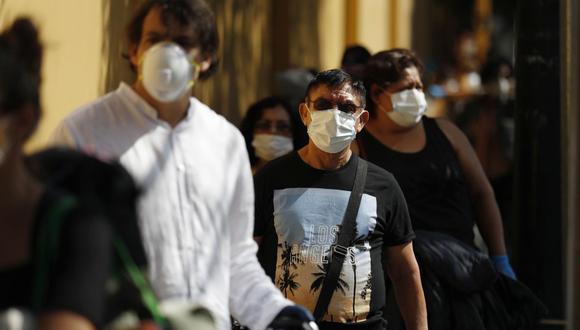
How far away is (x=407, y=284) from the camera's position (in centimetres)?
574

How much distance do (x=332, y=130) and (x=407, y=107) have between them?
3.58 ft

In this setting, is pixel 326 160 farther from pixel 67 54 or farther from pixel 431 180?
pixel 67 54

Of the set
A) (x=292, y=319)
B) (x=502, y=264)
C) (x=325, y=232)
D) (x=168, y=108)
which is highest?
(x=168, y=108)

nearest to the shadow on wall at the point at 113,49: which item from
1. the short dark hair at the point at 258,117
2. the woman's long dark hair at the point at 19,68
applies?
the short dark hair at the point at 258,117

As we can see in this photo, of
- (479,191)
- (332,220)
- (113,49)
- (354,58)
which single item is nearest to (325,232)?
(332,220)

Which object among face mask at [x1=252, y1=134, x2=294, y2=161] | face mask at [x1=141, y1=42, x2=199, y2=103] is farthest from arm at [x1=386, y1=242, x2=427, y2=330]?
face mask at [x1=141, y1=42, x2=199, y2=103]

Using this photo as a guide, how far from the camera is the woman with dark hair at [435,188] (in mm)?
6398

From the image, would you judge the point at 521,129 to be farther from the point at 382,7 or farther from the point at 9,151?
the point at 382,7

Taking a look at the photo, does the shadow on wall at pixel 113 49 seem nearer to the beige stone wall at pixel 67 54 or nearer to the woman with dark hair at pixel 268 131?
the beige stone wall at pixel 67 54

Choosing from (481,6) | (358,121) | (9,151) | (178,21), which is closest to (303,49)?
(358,121)

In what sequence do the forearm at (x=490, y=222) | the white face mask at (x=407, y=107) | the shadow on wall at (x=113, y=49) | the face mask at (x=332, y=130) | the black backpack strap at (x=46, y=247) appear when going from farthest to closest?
the shadow on wall at (x=113, y=49)
the forearm at (x=490, y=222)
the white face mask at (x=407, y=107)
the face mask at (x=332, y=130)
the black backpack strap at (x=46, y=247)

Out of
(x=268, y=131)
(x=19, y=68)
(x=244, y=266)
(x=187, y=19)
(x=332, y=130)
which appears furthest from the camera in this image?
(x=268, y=131)

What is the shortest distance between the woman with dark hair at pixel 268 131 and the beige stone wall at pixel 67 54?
Result: 89cm

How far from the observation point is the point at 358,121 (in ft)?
18.8
